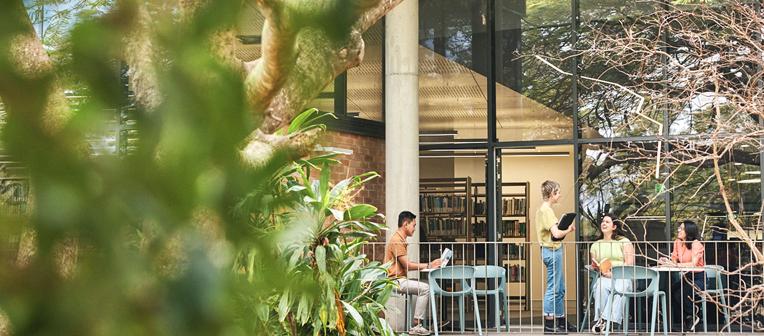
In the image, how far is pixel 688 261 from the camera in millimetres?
9328

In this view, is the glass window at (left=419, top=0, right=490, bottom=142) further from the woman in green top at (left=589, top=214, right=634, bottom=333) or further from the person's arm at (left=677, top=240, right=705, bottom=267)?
the person's arm at (left=677, top=240, right=705, bottom=267)

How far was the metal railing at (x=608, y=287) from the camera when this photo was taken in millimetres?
9211

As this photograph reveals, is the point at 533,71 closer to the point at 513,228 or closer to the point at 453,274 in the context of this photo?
the point at 513,228

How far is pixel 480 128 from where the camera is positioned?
1180 centimetres

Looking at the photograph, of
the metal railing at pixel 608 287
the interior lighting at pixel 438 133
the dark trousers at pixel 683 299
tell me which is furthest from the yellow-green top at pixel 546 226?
the interior lighting at pixel 438 133

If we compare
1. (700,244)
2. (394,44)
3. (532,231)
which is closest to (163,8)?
(700,244)

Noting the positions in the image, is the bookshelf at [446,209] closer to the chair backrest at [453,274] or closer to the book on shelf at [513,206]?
the book on shelf at [513,206]

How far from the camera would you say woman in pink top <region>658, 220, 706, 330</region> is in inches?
358

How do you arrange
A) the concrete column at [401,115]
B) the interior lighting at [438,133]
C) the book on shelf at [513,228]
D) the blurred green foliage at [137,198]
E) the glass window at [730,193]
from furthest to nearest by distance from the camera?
the book on shelf at [513,228]
the interior lighting at [438,133]
the concrete column at [401,115]
the glass window at [730,193]
the blurred green foliage at [137,198]

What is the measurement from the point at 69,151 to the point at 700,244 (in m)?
9.17

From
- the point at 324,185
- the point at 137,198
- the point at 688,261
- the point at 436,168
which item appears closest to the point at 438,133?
the point at 436,168

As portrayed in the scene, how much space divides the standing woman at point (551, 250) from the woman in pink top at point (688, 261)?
34.5 inches

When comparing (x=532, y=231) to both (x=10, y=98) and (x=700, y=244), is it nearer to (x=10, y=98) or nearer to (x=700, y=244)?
(x=700, y=244)

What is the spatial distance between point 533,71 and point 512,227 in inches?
83.2
